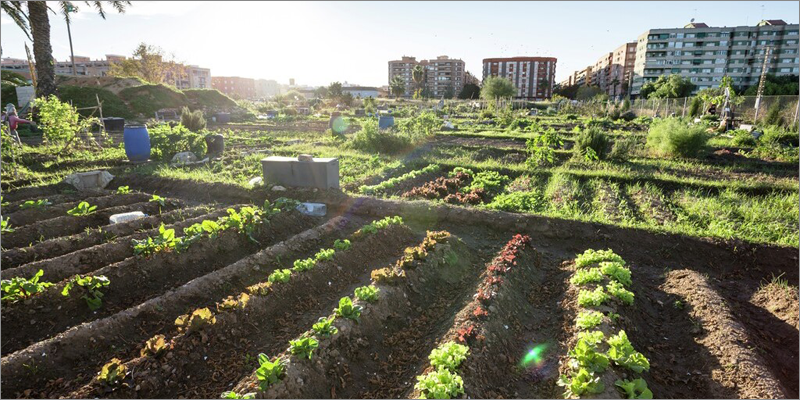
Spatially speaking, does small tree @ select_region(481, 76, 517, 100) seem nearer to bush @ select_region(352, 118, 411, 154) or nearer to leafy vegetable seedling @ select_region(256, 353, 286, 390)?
bush @ select_region(352, 118, 411, 154)

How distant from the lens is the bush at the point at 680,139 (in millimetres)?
15094

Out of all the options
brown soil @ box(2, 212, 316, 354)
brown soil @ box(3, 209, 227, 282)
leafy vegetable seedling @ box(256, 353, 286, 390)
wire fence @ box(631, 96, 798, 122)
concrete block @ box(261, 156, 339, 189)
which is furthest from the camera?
wire fence @ box(631, 96, 798, 122)

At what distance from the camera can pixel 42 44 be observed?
1861 cm

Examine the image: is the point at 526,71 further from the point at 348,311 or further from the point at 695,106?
the point at 348,311

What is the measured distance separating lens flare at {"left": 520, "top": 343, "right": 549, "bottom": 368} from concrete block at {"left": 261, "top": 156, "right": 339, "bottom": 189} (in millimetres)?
6578

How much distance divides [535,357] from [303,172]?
7213mm

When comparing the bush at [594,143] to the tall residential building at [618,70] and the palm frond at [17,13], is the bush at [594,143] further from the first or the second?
the tall residential building at [618,70]

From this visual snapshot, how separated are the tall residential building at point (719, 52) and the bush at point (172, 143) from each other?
4164 inches

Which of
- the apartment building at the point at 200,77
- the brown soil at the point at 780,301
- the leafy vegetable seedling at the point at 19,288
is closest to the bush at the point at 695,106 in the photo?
the brown soil at the point at 780,301

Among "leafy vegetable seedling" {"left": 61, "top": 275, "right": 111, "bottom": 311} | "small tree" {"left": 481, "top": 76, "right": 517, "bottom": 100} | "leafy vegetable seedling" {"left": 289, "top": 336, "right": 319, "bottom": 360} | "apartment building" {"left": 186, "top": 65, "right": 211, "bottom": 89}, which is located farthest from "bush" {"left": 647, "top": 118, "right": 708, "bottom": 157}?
"apartment building" {"left": 186, "top": 65, "right": 211, "bottom": 89}

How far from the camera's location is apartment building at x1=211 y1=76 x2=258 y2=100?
166 meters

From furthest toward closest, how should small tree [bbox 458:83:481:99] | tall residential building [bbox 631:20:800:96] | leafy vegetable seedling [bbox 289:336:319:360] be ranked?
small tree [bbox 458:83:481:99] → tall residential building [bbox 631:20:800:96] → leafy vegetable seedling [bbox 289:336:319:360]

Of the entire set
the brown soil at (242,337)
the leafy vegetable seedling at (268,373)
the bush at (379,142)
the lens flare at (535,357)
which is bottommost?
the lens flare at (535,357)

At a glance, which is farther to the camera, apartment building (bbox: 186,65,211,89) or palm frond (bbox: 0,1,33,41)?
apartment building (bbox: 186,65,211,89)
